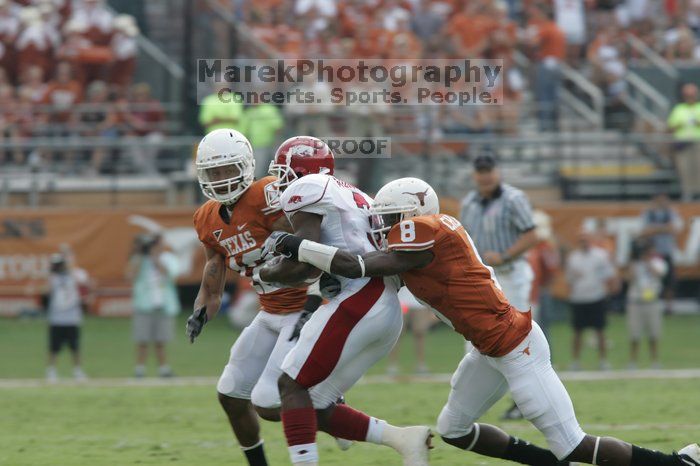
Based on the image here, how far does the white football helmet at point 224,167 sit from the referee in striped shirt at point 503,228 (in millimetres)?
3015

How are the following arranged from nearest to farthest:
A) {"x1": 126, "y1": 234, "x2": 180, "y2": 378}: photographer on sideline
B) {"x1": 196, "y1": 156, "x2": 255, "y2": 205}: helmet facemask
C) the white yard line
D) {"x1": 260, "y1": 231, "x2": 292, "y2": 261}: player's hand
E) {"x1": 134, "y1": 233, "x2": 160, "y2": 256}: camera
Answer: {"x1": 260, "y1": 231, "x2": 292, "y2": 261}: player's hand
{"x1": 196, "y1": 156, "x2": 255, "y2": 205}: helmet facemask
the white yard line
{"x1": 126, "y1": 234, "x2": 180, "y2": 378}: photographer on sideline
{"x1": 134, "y1": 233, "x2": 160, "y2": 256}: camera

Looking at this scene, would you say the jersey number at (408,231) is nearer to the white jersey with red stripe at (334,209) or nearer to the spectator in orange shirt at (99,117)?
the white jersey with red stripe at (334,209)

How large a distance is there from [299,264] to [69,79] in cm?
1209

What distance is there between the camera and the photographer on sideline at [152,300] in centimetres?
1378

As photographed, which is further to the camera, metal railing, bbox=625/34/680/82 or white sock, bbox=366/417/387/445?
metal railing, bbox=625/34/680/82

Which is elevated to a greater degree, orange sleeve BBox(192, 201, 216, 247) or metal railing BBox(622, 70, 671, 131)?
metal railing BBox(622, 70, 671, 131)

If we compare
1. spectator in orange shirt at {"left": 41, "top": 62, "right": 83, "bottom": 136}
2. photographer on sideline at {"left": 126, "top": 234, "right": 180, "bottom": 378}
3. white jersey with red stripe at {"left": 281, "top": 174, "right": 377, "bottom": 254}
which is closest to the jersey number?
white jersey with red stripe at {"left": 281, "top": 174, "right": 377, "bottom": 254}

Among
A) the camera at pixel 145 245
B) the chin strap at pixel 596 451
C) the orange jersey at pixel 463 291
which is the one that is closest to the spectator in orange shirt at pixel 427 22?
the camera at pixel 145 245

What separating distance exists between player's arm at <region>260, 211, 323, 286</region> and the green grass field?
1.84 meters

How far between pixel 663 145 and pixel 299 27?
541 cm

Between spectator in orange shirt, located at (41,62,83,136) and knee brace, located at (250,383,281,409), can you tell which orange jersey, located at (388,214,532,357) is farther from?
spectator in orange shirt, located at (41,62,83,136)

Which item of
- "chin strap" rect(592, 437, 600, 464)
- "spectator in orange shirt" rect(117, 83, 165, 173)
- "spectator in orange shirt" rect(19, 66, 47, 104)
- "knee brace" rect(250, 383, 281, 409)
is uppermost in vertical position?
"spectator in orange shirt" rect(19, 66, 47, 104)

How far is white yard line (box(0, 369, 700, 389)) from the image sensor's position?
12672mm

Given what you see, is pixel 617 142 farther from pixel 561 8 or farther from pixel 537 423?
pixel 537 423
